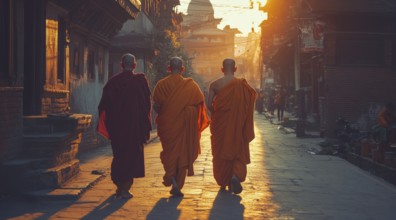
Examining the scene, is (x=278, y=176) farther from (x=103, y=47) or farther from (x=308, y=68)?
(x=308, y=68)

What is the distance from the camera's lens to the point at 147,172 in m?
9.91

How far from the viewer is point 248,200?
7062mm

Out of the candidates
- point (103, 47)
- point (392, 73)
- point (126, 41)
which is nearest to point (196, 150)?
point (103, 47)

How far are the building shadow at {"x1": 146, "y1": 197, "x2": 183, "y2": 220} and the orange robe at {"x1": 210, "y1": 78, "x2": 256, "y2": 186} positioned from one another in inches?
37.5

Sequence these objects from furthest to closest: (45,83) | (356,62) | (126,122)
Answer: (356,62) → (45,83) → (126,122)

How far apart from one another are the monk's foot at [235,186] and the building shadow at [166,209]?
2.56ft

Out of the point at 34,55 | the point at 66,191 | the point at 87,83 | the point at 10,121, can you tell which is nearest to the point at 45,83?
the point at 34,55

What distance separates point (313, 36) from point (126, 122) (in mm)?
13243

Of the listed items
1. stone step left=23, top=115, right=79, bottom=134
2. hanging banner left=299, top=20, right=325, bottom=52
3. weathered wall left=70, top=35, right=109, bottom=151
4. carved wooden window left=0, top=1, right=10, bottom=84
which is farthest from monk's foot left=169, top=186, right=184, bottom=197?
hanging banner left=299, top=20, right=325, bottom=52

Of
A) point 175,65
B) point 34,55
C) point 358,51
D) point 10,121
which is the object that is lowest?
point 10,121

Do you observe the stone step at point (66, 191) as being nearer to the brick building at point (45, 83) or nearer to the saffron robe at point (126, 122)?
the brick building at point (45, 83)

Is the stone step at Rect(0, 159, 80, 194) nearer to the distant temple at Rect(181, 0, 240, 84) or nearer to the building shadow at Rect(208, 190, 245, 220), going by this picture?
the building shadow at Rect(208, 190, 245, 220)

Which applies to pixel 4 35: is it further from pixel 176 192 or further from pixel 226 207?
pixel 226 207

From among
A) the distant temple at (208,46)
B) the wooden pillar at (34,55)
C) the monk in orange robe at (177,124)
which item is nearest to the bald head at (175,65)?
the monk in orange robe at (177,124)
